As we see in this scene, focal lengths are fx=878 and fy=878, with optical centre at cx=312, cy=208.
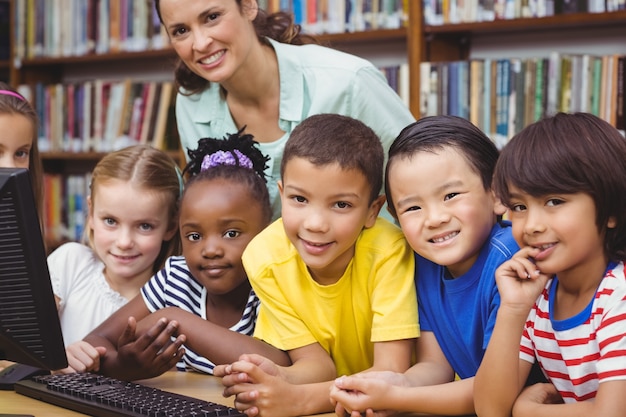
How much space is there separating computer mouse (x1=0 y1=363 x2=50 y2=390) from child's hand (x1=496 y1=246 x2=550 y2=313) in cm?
79

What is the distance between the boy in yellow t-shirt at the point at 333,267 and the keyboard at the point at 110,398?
14 centimetres

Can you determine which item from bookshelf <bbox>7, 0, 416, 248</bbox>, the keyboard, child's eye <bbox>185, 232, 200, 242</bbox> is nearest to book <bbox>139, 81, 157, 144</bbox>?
bookshelf <bbox>7, 0, 416, 248</bbox>

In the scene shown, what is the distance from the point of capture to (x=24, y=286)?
4.02 ft

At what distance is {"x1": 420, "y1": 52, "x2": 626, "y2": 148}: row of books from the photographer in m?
2.69

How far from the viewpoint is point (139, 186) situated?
6.66ft

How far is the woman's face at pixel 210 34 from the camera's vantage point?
6.37ft

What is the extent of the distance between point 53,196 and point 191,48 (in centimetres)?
241

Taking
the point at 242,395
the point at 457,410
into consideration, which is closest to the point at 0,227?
the point at 242,395

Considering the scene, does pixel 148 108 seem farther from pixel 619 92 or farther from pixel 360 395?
pixel 360 395

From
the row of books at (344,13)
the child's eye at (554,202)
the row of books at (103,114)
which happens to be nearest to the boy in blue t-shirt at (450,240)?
the child's eye at (554,202)

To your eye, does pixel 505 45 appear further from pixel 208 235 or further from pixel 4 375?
pixel 4 375

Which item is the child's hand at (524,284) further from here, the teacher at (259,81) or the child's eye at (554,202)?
the teacher at (259,81)

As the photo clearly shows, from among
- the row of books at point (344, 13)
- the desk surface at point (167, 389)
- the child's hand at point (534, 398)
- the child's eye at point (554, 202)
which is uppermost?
the row of books at point (344, 13)

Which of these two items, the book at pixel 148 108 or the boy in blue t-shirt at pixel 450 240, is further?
the book at pixel 148 108
